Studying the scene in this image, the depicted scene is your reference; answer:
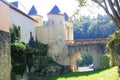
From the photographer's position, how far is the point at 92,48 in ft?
123

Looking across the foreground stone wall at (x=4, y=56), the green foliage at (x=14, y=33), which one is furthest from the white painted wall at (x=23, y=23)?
the foreground stone wall at (x=4, y=56)

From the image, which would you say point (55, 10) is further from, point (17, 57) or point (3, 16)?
point (3, 16)

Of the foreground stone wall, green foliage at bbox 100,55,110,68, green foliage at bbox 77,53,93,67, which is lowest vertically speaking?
green foliage at bbox 77,53,93,67

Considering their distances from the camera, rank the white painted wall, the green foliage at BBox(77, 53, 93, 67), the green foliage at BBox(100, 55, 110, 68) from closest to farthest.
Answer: the white painted wall
the green foliage at BBox(100, 55, 110, 68)
the green foliage at BBox(77, 53, 93, 67)

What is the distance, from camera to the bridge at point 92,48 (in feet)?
121

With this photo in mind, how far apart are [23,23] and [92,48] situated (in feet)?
34.2

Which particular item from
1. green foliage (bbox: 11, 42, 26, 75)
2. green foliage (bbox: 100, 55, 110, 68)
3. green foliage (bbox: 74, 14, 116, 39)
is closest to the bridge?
green foliage (bbox: 100, 55, 110, 68)

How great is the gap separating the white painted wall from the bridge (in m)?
5.29

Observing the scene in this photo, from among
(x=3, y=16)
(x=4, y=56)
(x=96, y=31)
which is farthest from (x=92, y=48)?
(x=96, y=31)

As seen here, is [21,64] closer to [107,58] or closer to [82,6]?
[82,6]

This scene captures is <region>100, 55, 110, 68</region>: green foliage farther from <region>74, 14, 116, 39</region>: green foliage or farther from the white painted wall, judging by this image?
<region>74, 14, 116, 39</region>: green foliage

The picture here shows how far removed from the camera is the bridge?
36.9 m

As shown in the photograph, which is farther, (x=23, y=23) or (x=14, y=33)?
(x=23, y=23)

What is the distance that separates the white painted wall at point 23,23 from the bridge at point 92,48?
5295mm
